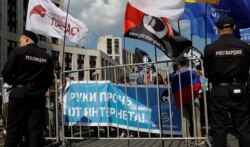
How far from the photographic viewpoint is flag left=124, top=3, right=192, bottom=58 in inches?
333

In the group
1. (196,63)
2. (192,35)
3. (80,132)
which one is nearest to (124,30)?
(196,63)

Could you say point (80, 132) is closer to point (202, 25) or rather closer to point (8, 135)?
point (8, 135)

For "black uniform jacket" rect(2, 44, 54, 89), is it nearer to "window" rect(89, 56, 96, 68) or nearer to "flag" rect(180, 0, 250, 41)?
"flag" rect(180, 0, 250, 41)

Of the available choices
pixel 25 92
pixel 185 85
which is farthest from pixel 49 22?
pixel 25 92

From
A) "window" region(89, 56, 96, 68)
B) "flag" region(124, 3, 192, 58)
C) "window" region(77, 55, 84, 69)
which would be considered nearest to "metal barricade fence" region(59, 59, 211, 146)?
"flag" region(124, 3, 192, 58)

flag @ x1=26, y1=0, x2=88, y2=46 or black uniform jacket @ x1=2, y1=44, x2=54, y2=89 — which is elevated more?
flag @ x1=26, y1=0, x2=88, y2=46

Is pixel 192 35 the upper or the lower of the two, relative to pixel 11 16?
lower

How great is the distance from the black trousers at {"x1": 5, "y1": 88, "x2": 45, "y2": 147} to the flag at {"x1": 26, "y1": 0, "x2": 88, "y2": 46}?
151 inches

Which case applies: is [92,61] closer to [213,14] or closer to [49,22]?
[49,22]

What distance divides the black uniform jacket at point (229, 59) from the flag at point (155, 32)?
8.32 feet

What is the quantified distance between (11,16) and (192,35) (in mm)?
63789

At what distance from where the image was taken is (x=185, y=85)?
25.0 ft

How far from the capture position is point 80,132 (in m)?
8.14


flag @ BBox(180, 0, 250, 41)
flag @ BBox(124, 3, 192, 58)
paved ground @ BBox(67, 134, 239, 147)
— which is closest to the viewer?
flag @ BBox(124, 3, 192, 58)
